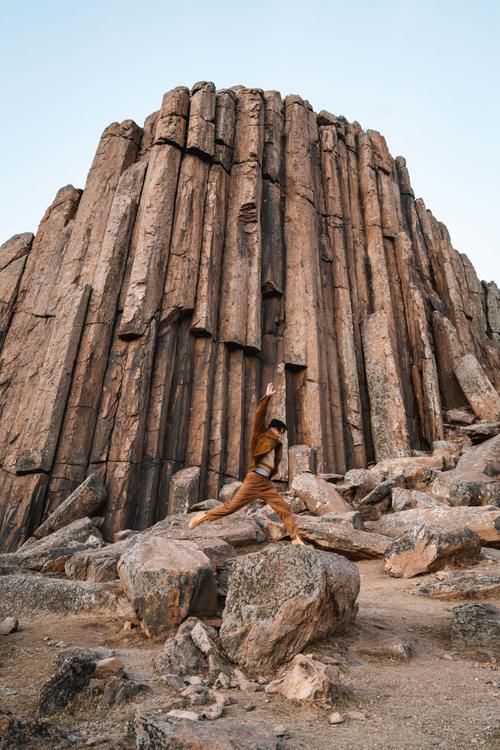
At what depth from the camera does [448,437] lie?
16969 millimetres

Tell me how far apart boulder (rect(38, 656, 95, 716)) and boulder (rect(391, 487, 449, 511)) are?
751 centimetres

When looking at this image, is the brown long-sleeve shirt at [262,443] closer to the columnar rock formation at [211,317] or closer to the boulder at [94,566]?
the boulder at [94,566]

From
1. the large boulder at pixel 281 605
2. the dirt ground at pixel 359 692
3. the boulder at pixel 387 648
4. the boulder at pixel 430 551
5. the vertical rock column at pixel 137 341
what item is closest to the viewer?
the dirt ground at pixel 359 692

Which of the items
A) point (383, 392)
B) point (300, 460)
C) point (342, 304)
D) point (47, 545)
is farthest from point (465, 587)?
point (342, 304)

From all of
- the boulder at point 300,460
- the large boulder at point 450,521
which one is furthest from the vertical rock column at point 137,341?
the large boulder at point 450,521

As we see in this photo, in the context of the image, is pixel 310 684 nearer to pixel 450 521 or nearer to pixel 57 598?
pixel 57 598

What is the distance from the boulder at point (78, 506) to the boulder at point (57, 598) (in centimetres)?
670

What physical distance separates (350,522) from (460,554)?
2233 mm

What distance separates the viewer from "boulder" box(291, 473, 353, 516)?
9672mm

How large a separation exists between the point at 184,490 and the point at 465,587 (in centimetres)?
825

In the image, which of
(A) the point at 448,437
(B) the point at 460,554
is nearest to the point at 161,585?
(B) the point at 460,554

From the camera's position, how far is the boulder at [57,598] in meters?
4.53

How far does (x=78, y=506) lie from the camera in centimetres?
1138

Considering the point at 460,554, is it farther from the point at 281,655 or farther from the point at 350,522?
the point at 281,655
